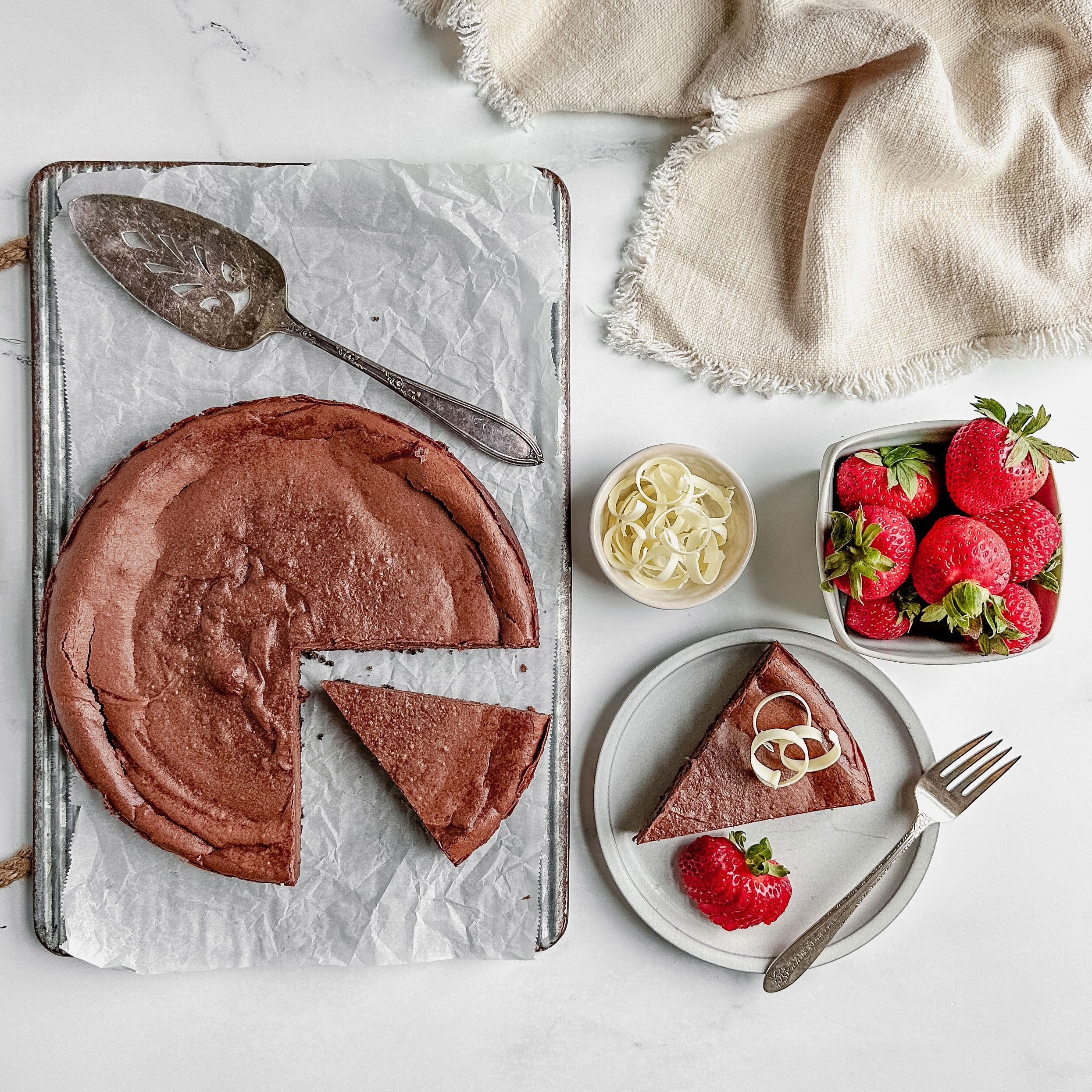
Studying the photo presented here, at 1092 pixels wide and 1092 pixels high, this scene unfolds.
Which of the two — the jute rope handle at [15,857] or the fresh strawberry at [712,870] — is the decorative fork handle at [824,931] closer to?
the fresh strawberry at [712,870]

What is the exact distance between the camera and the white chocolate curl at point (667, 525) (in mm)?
1997

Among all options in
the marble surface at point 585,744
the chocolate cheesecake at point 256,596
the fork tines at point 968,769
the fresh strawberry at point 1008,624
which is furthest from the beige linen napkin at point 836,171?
the fork tines at point 968,769

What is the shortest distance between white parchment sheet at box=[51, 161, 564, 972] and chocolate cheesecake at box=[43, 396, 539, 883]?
158 mm

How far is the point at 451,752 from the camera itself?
6.70 ft

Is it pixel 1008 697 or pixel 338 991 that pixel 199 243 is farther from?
pixel 1008 697

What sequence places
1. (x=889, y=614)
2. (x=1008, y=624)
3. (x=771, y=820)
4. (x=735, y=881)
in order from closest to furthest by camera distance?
(x=1008, y=624) → (x=889, y=614) → (x=735, y=881) → (x=771, y=820)

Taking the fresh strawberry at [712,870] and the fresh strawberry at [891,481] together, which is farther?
the fresh strawberry at [712,870]

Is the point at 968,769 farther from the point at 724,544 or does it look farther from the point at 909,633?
the point at 724,544

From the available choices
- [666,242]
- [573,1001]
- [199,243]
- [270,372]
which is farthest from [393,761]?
[666,242]

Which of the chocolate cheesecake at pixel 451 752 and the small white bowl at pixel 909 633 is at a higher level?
the small white bowl at pixel 909 633

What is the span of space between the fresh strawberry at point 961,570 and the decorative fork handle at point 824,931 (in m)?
0.59

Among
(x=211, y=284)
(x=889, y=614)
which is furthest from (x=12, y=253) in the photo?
(x=889, y=614)

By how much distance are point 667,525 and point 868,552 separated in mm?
462

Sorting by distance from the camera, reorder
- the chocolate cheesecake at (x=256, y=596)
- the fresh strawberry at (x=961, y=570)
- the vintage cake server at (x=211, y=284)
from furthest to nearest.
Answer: the vintage cake server at (x=211, y=284) < the chocolate cheesecake at (x=256, y=596) < the fresh strawberry at (x=961, y=570)
